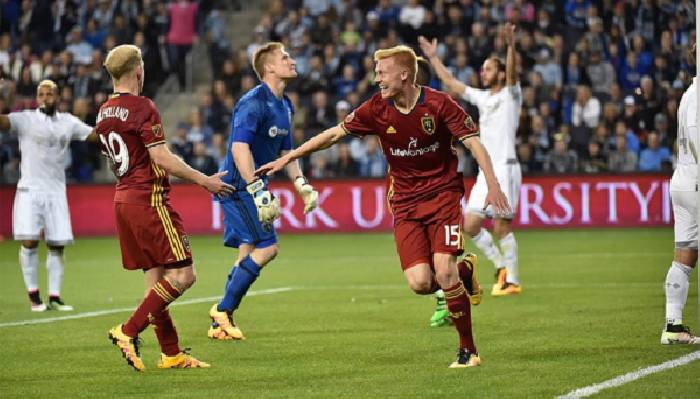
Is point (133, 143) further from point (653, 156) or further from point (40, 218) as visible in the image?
point (653, 156)

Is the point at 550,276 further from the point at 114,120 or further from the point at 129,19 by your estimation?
the point at 129,19

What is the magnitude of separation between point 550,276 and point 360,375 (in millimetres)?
8329

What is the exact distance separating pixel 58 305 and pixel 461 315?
6.32 meters

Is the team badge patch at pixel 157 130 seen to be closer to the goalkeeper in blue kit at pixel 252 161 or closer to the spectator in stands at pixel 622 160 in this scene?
the goalkeeper in blue kit at pixel 252 161

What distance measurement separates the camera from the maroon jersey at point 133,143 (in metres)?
9.35

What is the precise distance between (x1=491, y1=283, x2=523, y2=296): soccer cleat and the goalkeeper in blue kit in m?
3.72

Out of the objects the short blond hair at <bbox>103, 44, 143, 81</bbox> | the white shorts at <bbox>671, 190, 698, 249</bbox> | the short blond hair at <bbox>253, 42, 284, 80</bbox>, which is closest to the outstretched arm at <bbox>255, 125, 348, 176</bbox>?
the short blond hair at <bbox>103, 44, 143, 81</bbox>

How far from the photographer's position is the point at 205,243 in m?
24.4

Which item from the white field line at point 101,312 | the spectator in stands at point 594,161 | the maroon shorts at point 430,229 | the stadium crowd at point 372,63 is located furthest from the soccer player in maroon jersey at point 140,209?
the spectator in stands at point 594,161

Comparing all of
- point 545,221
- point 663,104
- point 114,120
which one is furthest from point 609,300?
point 663,104

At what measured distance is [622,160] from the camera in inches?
1003

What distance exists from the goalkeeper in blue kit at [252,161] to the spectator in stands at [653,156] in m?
14.4

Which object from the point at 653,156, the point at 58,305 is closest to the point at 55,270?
the point at 58,305

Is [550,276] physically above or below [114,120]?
below
